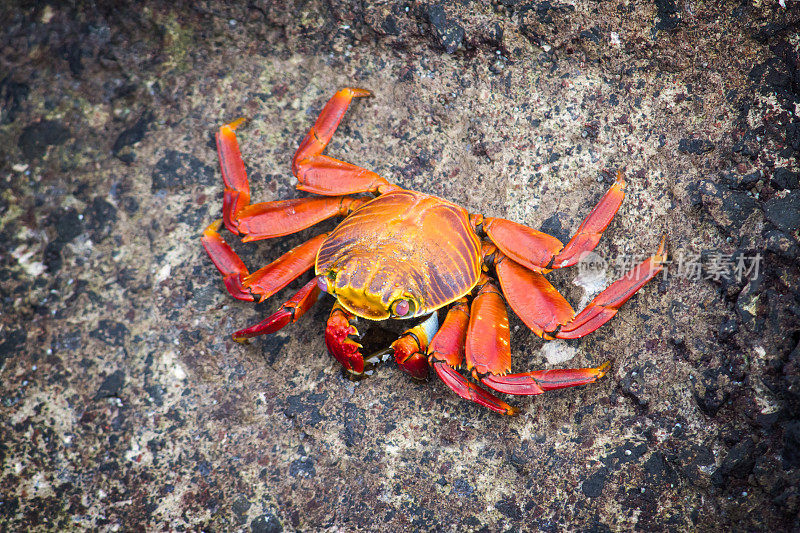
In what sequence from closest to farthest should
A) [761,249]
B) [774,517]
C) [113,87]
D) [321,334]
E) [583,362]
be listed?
[774,517] < [761,249] < [583,362] < [321,334] < [113,87]

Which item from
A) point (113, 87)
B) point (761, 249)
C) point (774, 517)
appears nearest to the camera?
point (774, 517)

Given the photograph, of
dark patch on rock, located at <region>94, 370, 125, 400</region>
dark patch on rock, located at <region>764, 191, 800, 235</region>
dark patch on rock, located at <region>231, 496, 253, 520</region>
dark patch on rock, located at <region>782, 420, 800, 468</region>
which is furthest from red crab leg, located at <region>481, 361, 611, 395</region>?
Answer: dark patch on rock, located at <region>94, 370, 125, 400</region>

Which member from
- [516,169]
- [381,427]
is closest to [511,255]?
[516,169]

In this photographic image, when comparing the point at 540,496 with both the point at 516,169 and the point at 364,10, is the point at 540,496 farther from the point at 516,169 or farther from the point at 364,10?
the point at 364,10

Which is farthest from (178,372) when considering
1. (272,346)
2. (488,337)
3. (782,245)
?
(782,245)

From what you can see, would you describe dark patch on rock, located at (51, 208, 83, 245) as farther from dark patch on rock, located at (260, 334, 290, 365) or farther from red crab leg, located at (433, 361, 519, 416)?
red crab leg, located at (433, 361, 519, 416)

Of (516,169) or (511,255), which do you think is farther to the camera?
(516,169)
